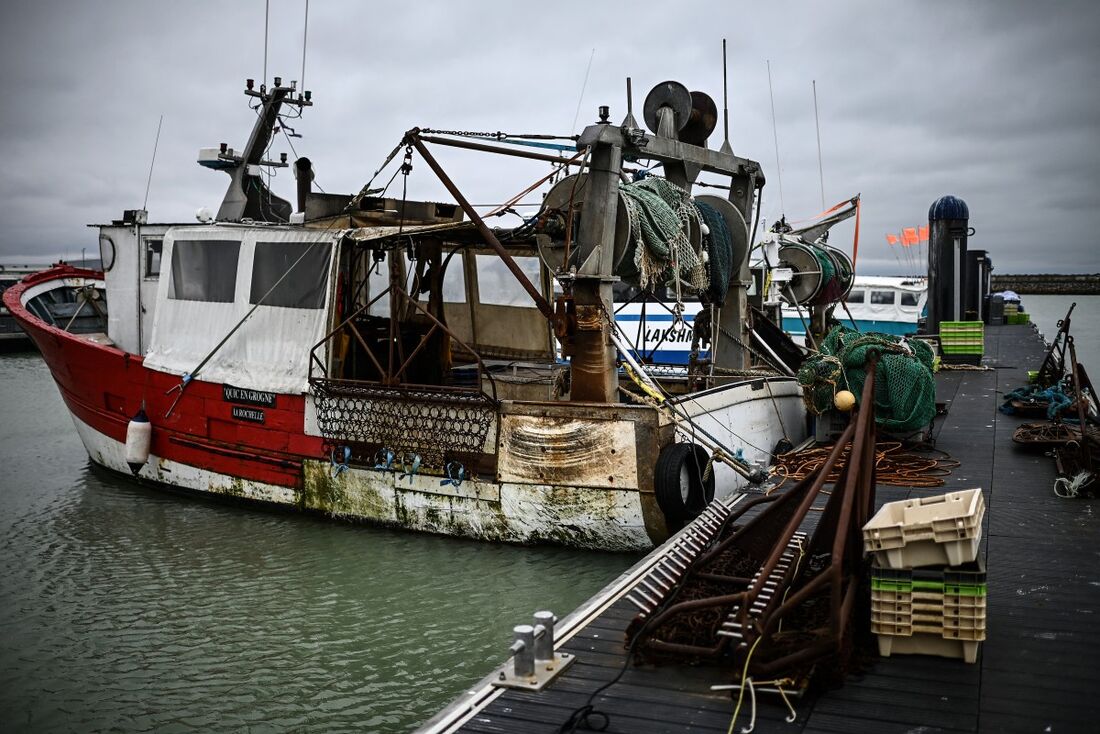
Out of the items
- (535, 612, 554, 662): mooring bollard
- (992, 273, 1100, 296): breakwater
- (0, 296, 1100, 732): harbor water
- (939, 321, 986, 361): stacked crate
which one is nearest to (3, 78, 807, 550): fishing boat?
(0, 296, 1100, 732): harbor water

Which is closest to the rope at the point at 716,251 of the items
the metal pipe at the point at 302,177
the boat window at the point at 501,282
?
the boat window at the point at 501,282

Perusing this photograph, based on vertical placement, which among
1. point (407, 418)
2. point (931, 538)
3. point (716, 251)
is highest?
point (716, 251)

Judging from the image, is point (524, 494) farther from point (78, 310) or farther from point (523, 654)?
point (78, 310)

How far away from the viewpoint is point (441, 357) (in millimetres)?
11469

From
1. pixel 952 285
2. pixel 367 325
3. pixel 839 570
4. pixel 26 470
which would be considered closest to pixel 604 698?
pixel 839 570

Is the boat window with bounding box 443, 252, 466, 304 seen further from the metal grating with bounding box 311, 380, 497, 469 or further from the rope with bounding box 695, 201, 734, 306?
the rope with bounding box 695, 201, 734, 306

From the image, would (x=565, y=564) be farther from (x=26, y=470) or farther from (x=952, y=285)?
(x=952, y=285)

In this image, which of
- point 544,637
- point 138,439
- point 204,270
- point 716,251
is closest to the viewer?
point 544,637

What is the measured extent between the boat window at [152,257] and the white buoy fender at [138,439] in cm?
227

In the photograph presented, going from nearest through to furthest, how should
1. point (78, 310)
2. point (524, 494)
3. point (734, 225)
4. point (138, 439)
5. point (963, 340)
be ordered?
point (524, 494), point (138, 439), point (734, 225), point (78, 310), point (963, 340)

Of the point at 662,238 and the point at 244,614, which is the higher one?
the point at 662,238

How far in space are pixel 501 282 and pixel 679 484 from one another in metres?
5.18

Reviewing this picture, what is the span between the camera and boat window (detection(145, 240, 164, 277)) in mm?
12516

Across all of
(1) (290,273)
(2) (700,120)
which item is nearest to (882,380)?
(2) (700,120)
